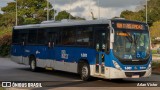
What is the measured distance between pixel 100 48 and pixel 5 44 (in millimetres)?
33548

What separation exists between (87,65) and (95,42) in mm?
1229

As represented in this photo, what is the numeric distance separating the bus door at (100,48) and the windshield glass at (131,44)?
1.91ft

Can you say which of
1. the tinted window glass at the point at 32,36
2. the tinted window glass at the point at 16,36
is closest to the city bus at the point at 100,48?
the tinted window glass at the point at 32,36

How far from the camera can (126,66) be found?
1761cm

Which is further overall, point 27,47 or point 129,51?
point 27,47

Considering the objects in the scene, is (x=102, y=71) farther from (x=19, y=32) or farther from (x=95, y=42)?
(x=19, y=32)

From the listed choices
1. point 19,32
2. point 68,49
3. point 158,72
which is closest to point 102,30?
point 68,49

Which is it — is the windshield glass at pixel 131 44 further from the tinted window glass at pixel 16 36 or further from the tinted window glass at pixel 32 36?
the tinted window glass at pixel 16 36

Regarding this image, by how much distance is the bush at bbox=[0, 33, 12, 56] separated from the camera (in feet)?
164

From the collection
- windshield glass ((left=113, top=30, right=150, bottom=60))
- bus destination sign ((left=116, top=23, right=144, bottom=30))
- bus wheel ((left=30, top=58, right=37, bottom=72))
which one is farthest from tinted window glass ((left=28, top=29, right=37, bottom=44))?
windshield glass ((left=113, top=30, right=150, bottom=60))

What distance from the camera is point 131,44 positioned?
1784 cm

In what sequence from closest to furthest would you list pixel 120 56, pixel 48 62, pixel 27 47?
1. pixel 120 56
2. pixel 48 62
3. pixel 27 47

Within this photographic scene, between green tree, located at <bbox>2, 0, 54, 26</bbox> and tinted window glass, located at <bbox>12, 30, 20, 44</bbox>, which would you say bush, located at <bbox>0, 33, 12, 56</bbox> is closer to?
tinted window glass, located at <bbox>12, 30, 20, 44</bbox>

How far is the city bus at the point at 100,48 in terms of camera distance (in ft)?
57.7
